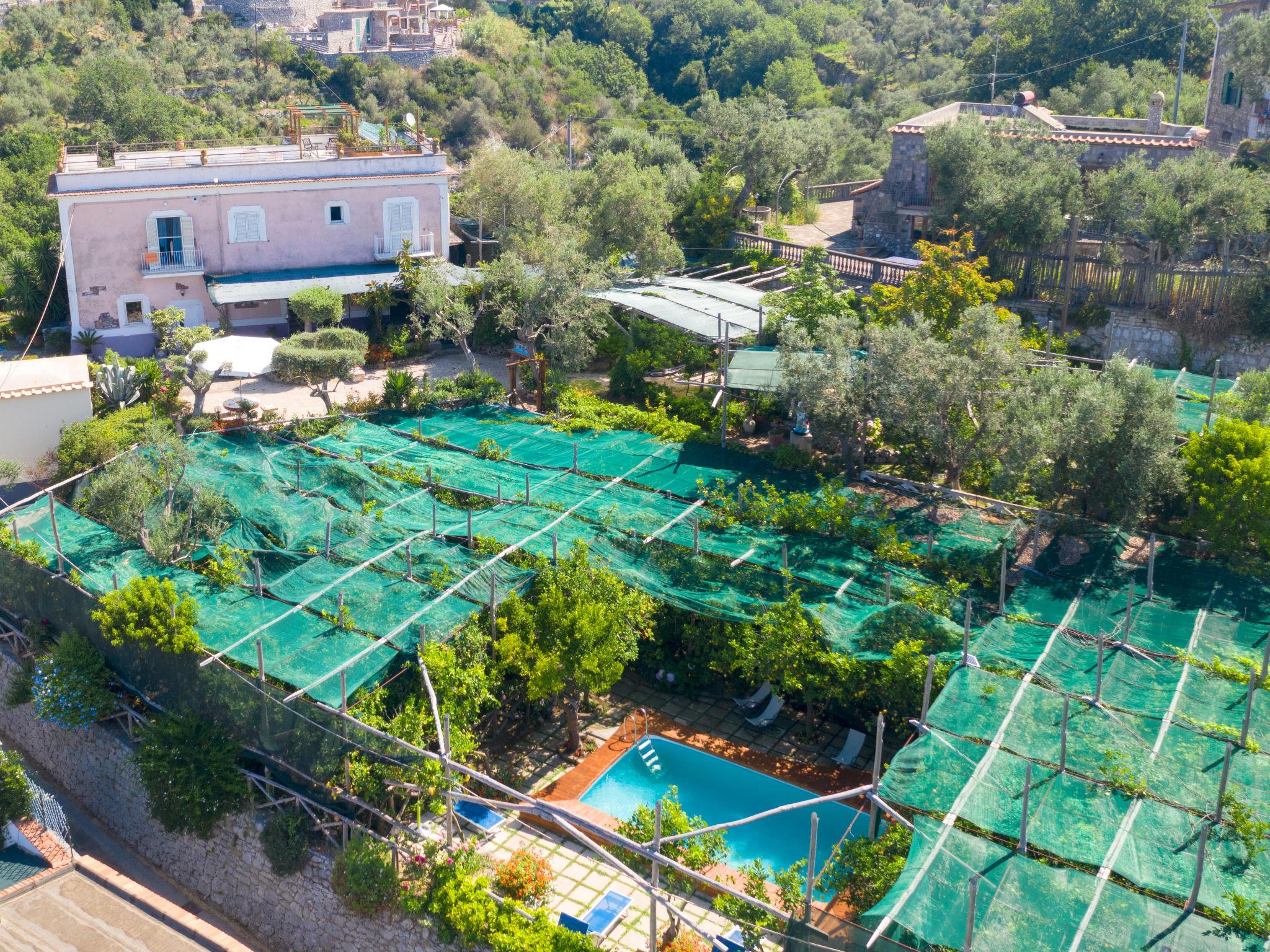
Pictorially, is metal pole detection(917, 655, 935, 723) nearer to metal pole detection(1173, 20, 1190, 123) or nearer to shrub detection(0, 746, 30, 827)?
shrub detection(0, 746, 30, 827)

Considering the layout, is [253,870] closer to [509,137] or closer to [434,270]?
[434,270]

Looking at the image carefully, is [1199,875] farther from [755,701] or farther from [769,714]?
[755,701]

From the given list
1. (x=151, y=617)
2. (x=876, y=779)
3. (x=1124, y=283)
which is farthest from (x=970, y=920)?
(x=1124, y=283)

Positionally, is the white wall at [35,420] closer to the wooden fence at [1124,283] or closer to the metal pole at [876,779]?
the metal pole at [876,779]

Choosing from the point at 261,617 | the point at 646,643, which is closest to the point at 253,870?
the point at 261,617

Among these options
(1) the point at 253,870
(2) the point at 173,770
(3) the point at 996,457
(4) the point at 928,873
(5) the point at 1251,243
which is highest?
(5) the point at 1251,243

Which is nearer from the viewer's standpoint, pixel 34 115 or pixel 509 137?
pixel 34 115
